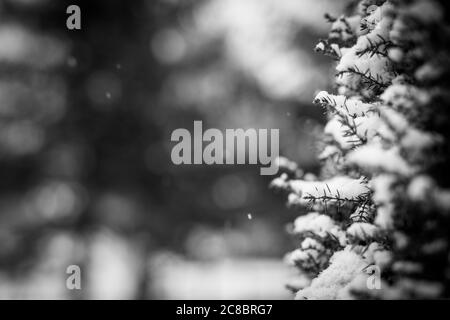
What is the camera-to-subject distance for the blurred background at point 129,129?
26.8ft

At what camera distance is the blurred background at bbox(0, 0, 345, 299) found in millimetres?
8156

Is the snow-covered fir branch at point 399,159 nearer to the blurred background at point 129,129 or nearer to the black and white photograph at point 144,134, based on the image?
the black and white photograph at point 144,134

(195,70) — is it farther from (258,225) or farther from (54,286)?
(54,286)

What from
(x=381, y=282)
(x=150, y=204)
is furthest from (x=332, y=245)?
(x=150, y=204)

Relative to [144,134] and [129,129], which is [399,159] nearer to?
[144,134]

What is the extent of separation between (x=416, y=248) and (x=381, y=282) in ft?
1.27

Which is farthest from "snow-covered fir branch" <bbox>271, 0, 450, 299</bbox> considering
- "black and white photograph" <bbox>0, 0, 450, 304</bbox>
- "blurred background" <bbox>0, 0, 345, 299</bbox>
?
"blurred background" <bbox>0, 0, 345, 299</bbox>

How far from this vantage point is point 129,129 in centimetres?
844

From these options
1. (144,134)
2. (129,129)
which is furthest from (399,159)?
(129,129)

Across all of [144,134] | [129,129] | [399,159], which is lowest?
[399,159]

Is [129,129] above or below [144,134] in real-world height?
above

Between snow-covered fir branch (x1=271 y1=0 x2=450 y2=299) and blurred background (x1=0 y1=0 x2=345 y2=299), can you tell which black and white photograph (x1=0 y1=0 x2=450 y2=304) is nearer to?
blurred background (x1=0 y1=0 x2=345 y2=299)

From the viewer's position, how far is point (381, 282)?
200 centimetres

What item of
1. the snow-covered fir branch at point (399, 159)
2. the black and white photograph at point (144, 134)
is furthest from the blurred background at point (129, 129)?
the snow-covered fir branch at point (399, 159)
